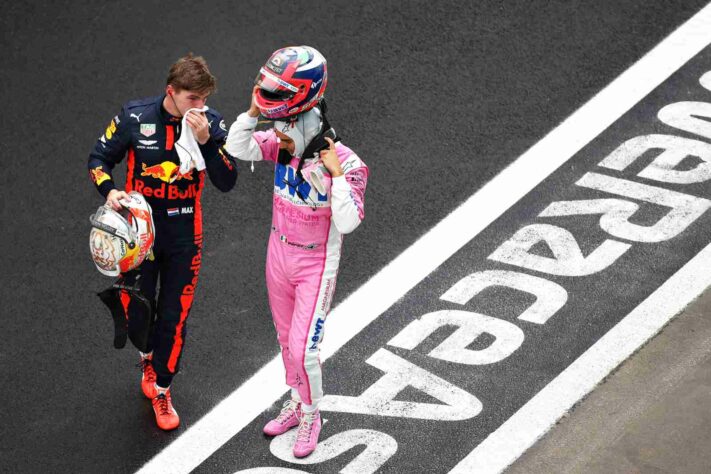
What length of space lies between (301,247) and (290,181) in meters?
0.40

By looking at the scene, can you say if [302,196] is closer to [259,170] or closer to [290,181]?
[290,181]

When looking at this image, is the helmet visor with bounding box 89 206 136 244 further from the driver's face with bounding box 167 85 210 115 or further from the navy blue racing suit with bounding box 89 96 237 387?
the driver's face with bounding box 167 85 210 115

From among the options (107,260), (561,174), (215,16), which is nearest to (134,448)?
(107,260)

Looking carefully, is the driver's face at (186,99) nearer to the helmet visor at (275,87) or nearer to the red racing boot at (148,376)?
the helmet visor at (275,87)

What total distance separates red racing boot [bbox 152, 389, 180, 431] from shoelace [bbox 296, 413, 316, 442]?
2.78ft

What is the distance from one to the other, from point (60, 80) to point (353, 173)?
4.82 meters

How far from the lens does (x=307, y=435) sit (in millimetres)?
7039

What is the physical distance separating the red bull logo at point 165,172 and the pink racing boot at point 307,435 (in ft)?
5.34

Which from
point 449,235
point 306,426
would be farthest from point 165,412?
point 449,235

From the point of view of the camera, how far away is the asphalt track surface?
743 centimetres

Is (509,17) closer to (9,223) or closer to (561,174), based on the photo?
(561,174)

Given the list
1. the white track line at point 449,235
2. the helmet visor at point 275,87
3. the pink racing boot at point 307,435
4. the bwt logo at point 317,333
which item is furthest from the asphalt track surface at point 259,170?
the helmet visor at point 275,87

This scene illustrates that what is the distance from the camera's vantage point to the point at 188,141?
6629 millimetres

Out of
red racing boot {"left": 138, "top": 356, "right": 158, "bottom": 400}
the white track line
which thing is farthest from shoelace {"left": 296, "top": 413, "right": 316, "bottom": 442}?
red racing boot {"left": 138, "top": 356, "right": 158, "bottom": 400}
